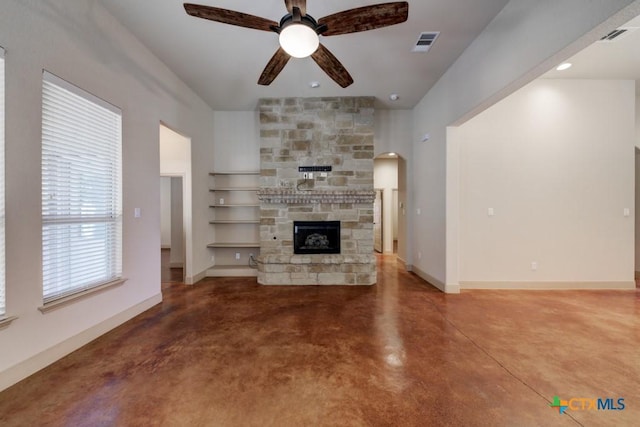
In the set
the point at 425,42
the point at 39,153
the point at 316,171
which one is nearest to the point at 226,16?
the point at 39,153

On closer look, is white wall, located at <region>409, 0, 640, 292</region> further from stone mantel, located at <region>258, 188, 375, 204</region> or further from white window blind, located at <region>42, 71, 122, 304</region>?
white window blind, located at <region>42, 71, 122, 304</region>

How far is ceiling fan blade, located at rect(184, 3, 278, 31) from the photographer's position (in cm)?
202

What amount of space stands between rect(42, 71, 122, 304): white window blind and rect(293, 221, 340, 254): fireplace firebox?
268cm

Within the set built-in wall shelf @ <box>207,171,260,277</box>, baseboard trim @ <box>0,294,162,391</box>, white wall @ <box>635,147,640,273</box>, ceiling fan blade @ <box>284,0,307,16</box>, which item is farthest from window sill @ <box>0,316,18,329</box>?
white wall @ <box>635,147,640,273</box>

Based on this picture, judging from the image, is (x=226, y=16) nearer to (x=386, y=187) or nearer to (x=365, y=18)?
(x=365, y=18)

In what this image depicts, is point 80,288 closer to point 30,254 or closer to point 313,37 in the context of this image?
point 30,254

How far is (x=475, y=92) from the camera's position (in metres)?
3.14

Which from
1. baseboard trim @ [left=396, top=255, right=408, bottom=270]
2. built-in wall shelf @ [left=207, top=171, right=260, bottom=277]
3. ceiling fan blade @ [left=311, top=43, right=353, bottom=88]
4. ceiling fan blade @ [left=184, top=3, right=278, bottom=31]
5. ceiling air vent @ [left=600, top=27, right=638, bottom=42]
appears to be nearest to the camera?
ceiling fan blade @ [left=184, top=3, right=278, bottom=31]

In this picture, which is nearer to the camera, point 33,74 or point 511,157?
point 33,74

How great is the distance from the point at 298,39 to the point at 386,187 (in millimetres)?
6322

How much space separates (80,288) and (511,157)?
582cm

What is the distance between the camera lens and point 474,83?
3158mm

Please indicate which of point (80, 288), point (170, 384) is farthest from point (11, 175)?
point (170, 384)

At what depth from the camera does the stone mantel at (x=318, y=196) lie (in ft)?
15.3
